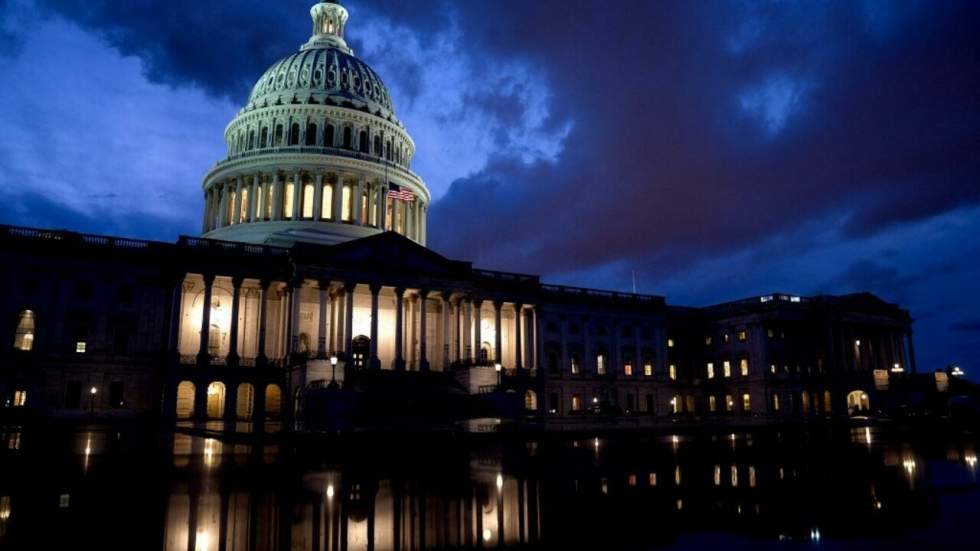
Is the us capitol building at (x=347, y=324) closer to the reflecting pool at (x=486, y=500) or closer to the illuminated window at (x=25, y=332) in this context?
the illuminated window at (x=25, y=332)

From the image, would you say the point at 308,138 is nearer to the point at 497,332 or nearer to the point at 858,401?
the point at 497,332

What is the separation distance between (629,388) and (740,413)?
16545 millimetres

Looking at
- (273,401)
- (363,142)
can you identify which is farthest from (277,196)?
(273,401)

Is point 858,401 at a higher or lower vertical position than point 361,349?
lower

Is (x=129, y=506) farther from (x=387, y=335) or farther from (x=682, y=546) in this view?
(x=387, y=335)

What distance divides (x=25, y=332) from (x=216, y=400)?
15967mm

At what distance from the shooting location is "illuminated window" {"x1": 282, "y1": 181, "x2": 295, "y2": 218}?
80.7 metres

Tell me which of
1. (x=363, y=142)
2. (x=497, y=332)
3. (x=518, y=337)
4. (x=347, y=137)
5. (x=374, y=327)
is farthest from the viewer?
(x=363, y=142)

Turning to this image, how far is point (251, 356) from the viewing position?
64375mm

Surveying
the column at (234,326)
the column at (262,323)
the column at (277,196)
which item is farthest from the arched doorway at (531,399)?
the column at (277,196)

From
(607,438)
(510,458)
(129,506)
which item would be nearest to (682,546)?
(129,506)

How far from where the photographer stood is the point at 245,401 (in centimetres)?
6156

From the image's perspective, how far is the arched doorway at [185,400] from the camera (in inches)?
2329

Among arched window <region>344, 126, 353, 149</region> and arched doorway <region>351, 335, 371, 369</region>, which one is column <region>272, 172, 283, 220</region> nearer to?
arched window <region>344, 126, 353, 149</region>
